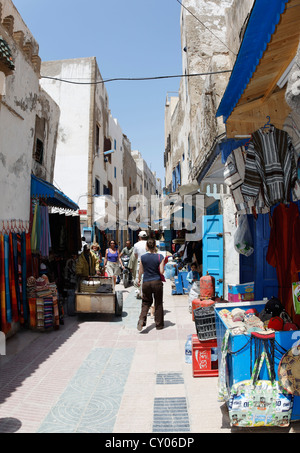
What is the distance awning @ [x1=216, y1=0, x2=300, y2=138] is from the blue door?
4.12 meters

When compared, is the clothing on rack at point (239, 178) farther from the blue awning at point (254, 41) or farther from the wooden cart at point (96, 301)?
the wooden cart at point (96, 301)

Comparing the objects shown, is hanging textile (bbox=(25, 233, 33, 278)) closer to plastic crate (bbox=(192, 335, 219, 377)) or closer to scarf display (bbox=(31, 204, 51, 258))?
scarf display (bbox=(31, 204, 51, 258))

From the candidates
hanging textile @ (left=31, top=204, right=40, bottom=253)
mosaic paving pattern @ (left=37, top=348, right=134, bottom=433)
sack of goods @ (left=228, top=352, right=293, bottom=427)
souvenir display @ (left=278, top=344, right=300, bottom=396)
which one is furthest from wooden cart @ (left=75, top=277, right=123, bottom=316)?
souvenir display @ (left=278, top=344, right=300, bottom=396)

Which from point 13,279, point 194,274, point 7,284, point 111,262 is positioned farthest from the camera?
point 111,262

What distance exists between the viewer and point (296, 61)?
2484 millimetres

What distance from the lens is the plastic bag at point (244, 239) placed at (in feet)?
18.7

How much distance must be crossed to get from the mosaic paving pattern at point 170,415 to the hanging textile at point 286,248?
164 centimetres

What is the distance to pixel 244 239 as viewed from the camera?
570cm

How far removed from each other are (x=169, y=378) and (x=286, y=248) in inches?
94.8

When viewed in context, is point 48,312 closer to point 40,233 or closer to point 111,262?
point 40,233

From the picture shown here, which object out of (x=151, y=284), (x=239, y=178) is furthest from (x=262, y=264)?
(x=151, y=284)

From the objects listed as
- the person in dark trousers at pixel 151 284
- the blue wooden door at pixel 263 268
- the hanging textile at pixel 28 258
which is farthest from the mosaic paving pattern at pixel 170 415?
the hanging textile at pixel 28 258
